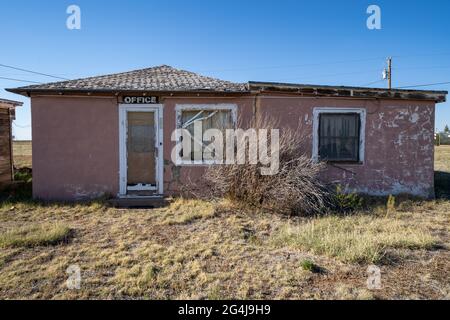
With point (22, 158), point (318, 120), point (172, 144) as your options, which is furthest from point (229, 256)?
point (22, 158)

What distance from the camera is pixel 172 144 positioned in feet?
24.9

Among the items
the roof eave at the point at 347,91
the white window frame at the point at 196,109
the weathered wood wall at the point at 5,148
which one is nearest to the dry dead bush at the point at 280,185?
the white window frame at the point at 196,109

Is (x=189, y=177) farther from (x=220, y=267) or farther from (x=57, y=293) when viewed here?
(x=57, y=293)

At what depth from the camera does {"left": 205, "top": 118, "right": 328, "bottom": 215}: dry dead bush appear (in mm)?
6199

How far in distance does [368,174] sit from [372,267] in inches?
181

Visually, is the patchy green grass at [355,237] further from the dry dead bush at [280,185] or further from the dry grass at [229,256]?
the dry dead bush at [280,185]

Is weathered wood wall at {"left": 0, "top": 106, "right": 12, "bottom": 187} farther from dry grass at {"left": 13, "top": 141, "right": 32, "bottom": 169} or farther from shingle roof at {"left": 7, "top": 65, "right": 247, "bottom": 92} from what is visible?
dry grass at {"left": 13, "top": 141, "right": 32, "bottom": 169}

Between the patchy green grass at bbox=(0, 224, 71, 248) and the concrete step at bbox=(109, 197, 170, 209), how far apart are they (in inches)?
70.4

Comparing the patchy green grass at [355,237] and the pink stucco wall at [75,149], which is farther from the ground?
the pink stucco wall at [75,149]

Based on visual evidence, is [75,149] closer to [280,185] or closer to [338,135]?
[280,185]

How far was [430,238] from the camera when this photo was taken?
15.3 feet

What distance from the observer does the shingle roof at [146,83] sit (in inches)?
284

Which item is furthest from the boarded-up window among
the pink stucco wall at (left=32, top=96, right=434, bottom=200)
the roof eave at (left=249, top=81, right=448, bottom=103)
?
the roof eave at (left=249, top=81, right=448, bottom=103)

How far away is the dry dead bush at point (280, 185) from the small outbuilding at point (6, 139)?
6.61 meters
